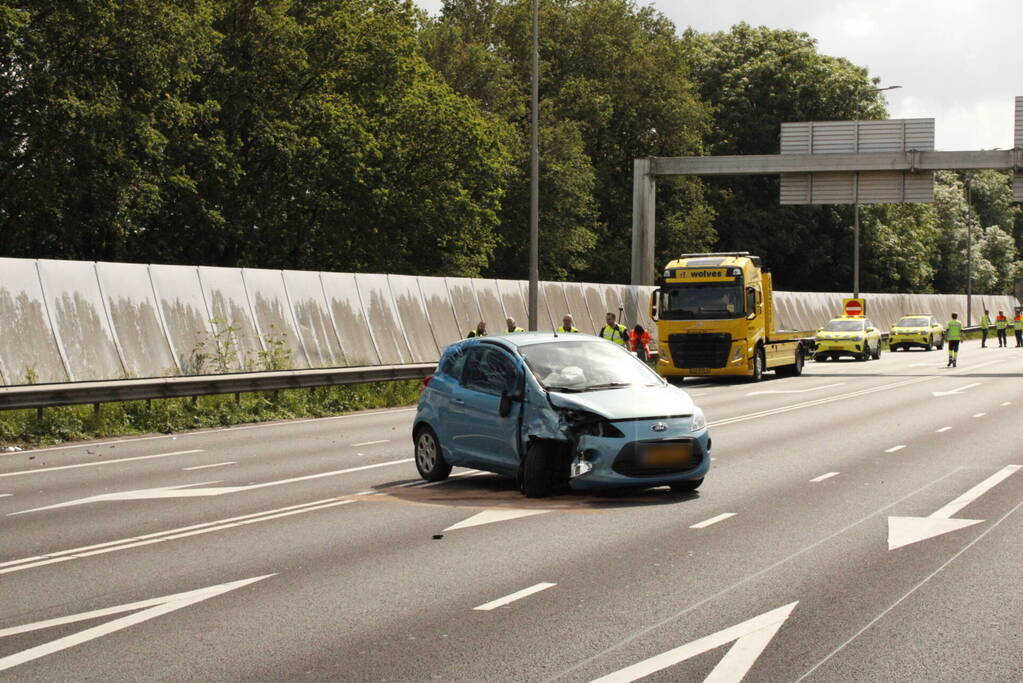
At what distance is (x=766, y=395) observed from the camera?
94.9 ft

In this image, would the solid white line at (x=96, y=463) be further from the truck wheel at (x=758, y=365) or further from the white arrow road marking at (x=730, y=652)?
the truck wheel at (x=758, y=365)

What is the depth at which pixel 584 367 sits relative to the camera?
12.7 meters

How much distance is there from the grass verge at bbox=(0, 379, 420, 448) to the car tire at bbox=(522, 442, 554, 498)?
360 inches

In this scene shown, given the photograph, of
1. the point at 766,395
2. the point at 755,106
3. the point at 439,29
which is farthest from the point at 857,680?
the point at 755,106

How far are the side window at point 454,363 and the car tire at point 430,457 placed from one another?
0.58 metres

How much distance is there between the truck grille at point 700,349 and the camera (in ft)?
110

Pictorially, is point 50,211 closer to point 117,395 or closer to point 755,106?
point 117,395

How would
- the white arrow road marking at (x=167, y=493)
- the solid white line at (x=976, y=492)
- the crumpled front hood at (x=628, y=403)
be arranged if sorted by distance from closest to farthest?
the solid white line at (x=976, y=492) < the crumpled front hood at (x=628, y=403) < the white arrow road marking at (x=167, y=493)

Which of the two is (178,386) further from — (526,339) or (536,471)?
(536,471)

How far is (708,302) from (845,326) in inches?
706

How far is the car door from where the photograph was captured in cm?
1233

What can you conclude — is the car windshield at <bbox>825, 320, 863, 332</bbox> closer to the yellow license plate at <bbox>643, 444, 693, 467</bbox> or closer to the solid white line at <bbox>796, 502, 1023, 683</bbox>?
the yellow license plate at <bbox>643, 444, 693, 467</bbox>

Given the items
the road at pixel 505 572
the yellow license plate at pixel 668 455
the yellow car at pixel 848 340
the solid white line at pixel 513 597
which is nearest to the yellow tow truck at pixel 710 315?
the yellow car at pixel 848 340

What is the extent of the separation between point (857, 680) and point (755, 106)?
78734 millimetres
